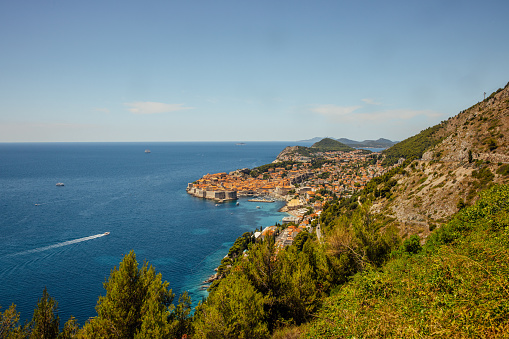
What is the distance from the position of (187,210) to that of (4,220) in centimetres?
2615

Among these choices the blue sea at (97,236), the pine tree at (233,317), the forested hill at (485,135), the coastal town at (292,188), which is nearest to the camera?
the pine tree at (233,317)

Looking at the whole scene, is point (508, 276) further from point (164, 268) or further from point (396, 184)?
point (164, 268)

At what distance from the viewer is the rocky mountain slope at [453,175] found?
53.8 feet

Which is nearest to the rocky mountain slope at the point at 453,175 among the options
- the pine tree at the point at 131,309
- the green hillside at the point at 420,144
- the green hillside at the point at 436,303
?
the green hillside at the point at 436,303

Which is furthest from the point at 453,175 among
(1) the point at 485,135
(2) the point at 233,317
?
(2) the point at 233,317

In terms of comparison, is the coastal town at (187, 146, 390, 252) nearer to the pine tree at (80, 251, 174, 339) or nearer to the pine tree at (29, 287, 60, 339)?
the pine tree at (80, 251, 174, 339)

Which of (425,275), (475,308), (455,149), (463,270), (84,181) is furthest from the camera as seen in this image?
(84,181)

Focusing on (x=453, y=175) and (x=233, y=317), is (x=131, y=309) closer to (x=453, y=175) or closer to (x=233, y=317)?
(x=233, y=317)

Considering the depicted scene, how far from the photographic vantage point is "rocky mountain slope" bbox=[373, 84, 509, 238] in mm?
16391

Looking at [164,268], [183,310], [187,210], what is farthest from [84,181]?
[183,310]

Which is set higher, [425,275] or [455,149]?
[455,149]

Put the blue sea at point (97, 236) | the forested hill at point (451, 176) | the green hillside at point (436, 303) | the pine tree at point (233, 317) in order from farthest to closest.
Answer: the blue sea at point (97, 236)
the forested hill at point (451, 176)
the pine tree at point (233, 317)
the green hillside at point (436, 303)

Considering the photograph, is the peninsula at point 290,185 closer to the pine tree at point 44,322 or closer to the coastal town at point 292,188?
the coastal town at point 292,188

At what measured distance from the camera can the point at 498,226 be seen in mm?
8953
